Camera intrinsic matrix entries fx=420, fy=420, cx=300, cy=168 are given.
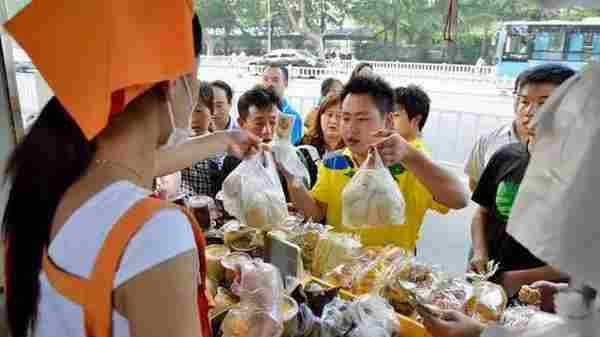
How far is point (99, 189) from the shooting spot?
61 cm

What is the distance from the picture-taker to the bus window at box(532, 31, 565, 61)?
393 cm

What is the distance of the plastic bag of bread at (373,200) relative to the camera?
1171mm

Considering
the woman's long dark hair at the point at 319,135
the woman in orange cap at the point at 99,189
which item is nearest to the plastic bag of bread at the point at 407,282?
the woman in orange cap at the point at 99,189

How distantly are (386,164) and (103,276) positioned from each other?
91 centimetres

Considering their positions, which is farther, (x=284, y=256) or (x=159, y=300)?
(x=284, y=256)

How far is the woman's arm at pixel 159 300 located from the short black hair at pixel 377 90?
1.02 meters

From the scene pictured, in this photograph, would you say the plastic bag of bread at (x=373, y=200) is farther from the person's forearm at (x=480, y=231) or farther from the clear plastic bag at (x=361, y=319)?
the person's forearm at (x=480, y=231)

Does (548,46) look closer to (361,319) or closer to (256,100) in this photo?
(256,100)

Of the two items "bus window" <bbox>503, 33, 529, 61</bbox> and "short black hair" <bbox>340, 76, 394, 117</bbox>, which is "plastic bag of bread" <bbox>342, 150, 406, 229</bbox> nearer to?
"short black hair" <bbox>340, 76, 394, 117</bbox>

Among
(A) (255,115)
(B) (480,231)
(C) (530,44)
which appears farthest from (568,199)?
(C) (530,44)

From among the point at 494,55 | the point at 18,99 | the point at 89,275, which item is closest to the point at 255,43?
the point at 494,55

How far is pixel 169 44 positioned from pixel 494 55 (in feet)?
15.4

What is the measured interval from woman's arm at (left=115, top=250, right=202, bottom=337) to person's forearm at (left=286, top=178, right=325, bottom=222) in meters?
0.95

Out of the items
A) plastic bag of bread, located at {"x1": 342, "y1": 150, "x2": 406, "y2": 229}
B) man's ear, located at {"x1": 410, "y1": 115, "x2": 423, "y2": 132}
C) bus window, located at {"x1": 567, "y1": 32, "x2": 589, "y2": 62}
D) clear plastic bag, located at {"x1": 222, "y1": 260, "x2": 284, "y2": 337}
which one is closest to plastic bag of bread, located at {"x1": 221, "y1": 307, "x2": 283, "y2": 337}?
clear plastic bag, located at {"x1": 222, "y1": 260, "x2": 284, "y2": 337}
